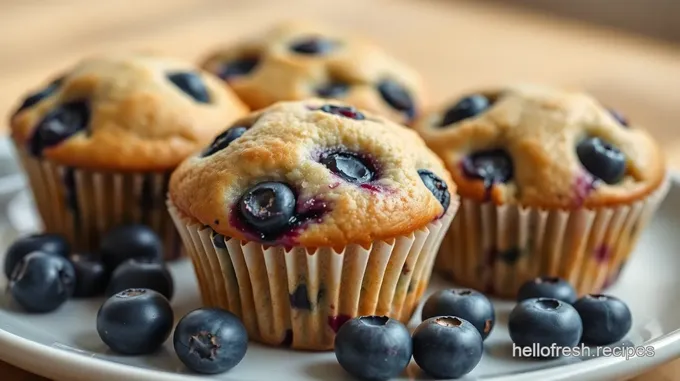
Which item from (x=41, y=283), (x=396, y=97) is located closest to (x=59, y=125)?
(x=41, y=283)

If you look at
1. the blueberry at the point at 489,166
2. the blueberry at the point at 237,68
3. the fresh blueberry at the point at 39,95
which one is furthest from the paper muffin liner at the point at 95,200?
the blueberry at the point at 489,166

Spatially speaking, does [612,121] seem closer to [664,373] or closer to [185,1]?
[664,373]

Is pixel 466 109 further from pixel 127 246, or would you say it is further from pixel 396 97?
pixel 127 246

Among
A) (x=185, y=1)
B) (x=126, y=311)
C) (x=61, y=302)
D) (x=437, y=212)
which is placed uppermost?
(x=437, y=212)

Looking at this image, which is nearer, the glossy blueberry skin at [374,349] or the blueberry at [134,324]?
the glossy blueberry skin at [374,349]

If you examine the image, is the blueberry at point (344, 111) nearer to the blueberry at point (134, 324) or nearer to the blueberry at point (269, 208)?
the blueberry at point (269, 208)

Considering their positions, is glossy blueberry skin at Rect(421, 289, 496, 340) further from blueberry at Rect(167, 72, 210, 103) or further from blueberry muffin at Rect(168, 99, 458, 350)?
blueberry at Rect(167, 72, 210, 103)

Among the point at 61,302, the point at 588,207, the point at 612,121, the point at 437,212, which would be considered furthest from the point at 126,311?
the point at 612,121
